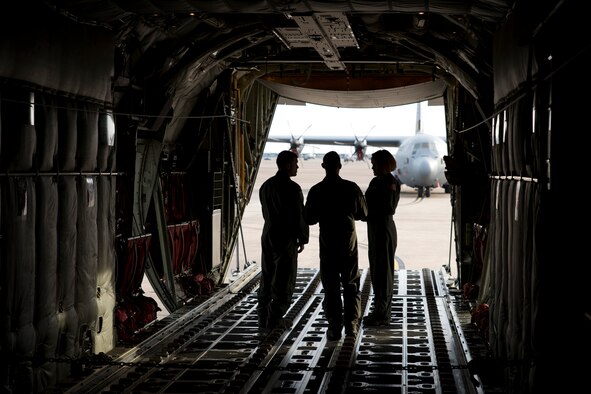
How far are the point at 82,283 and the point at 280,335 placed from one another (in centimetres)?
257

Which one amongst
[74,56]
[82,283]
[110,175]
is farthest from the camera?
[110,175]

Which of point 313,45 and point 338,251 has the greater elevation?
point 313,45

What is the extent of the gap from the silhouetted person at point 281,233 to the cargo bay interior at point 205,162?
0.53 meters

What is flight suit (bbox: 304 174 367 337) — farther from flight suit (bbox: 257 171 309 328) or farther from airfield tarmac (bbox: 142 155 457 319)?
airfield tarmac (bbox: 142 155 457 319)

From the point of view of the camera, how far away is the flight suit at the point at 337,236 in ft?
27.6

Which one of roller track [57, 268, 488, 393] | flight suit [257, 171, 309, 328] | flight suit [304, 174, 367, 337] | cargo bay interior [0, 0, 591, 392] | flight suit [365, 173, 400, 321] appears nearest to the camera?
cargo bay interior [0, 0, 591, 392]

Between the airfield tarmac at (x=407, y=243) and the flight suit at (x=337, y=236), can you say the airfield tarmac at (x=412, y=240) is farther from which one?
the flight suit at (x=337, y=236)

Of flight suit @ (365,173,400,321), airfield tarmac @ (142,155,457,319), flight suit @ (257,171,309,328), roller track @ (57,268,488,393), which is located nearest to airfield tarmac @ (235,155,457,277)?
airfield tarmac @ (142,155,457,319)

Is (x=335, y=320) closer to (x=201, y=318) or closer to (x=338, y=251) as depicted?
(x=338, y=251)

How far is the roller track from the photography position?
6.57 m

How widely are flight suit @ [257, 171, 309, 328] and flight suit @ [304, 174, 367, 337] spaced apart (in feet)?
1.23

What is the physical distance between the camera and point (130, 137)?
8.60 meters

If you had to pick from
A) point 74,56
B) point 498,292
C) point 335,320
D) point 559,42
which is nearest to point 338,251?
point 335,320

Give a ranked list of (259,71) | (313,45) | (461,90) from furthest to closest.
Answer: (259,71)
(461,90)
(313,45)
